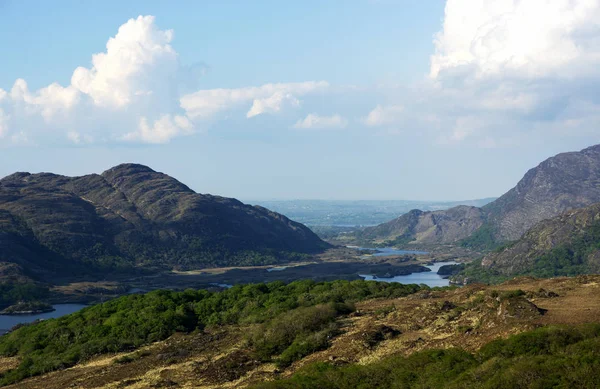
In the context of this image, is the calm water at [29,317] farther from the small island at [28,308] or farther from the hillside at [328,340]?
the hillside at [328,340]

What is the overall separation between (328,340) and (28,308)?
136083mm

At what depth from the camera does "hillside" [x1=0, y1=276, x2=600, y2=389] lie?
30594 millimetres

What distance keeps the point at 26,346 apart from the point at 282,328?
99.4ft

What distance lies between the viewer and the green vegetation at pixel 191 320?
46.3 m

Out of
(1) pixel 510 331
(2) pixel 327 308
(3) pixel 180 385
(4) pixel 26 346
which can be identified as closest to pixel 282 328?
(2) pixel 327 308

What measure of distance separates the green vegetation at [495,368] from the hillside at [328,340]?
72 mm

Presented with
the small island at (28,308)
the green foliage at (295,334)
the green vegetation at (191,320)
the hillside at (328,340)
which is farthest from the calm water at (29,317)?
the green foliage at (295,334)

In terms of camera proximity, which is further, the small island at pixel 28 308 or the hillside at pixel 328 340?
the small island at pixel 28 308

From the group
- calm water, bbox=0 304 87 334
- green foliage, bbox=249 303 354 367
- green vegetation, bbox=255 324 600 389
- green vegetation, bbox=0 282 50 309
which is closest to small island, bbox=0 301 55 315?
calm water, bbox=0 304 87 334

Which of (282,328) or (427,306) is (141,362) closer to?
(282,328)

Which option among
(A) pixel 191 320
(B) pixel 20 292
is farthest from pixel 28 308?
(A) pixel 191 320

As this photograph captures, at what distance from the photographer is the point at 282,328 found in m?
46.4

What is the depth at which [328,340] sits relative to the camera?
43.2m

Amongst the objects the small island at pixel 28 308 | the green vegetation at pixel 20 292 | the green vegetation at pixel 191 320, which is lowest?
the small island at pixel 28 308
